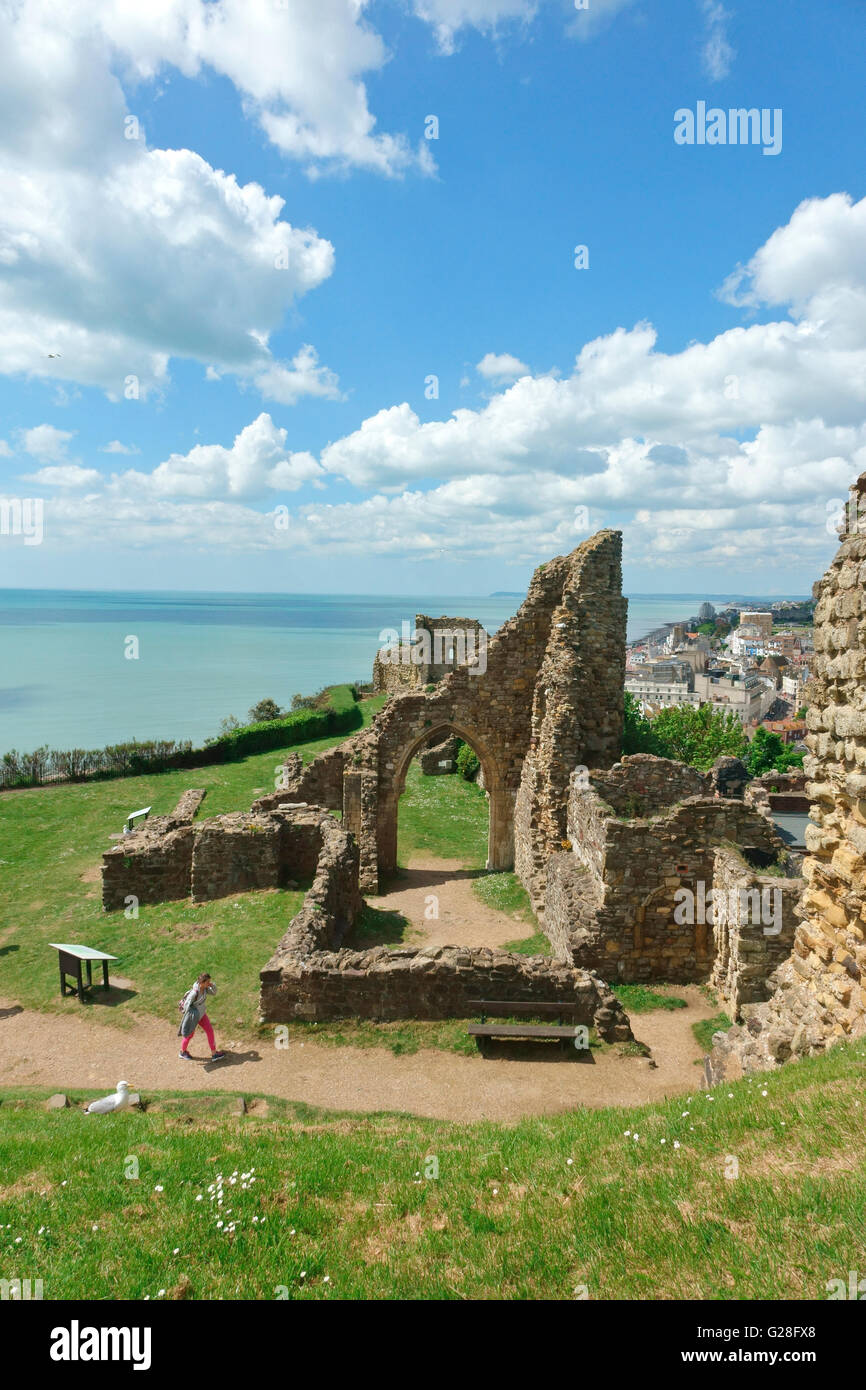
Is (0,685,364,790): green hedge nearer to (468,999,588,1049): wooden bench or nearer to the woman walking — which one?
the woman walking

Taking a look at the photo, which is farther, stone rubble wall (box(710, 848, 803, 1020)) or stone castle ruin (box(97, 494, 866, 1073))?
stone rubble wall (box(710, 848, 803, 1020))

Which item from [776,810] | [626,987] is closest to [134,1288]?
[626,987]

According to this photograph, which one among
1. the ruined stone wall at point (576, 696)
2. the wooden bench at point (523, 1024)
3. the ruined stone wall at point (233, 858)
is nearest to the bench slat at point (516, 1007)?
the wooden bench at point (523, 1024)

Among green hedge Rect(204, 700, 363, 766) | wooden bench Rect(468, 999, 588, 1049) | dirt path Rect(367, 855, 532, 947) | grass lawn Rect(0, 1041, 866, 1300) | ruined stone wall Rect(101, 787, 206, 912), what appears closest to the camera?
grass lawn Rect(0, 1041, 866, 1300)

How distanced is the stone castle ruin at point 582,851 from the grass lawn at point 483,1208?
70.5 inches

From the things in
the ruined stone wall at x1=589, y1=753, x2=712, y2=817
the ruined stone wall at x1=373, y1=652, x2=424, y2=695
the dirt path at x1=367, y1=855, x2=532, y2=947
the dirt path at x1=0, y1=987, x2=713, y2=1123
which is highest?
the ruined stone wall at x1=373, y1=652, x2=424, y2=695

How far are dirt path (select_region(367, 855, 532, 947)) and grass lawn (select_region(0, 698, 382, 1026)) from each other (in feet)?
10.8

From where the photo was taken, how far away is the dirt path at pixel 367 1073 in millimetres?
8375

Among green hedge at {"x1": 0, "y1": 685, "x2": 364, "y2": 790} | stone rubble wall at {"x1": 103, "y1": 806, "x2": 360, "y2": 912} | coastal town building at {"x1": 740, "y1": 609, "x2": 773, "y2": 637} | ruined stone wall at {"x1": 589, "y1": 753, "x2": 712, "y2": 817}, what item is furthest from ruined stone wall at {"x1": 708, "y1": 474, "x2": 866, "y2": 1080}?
coastal town building at {"x1": 740, "y1": 609, "x2": 773, "y2": 637}

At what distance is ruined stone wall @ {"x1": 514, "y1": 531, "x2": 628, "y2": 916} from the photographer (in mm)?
17078

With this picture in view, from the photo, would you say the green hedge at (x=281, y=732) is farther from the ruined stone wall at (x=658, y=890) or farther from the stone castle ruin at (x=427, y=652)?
the ruined stone wall at (x=658, y=890)

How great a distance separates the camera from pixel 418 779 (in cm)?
3225

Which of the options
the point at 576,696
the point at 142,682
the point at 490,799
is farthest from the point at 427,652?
the point at 142,682

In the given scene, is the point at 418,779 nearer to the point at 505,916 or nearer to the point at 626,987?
the point at 505,916
